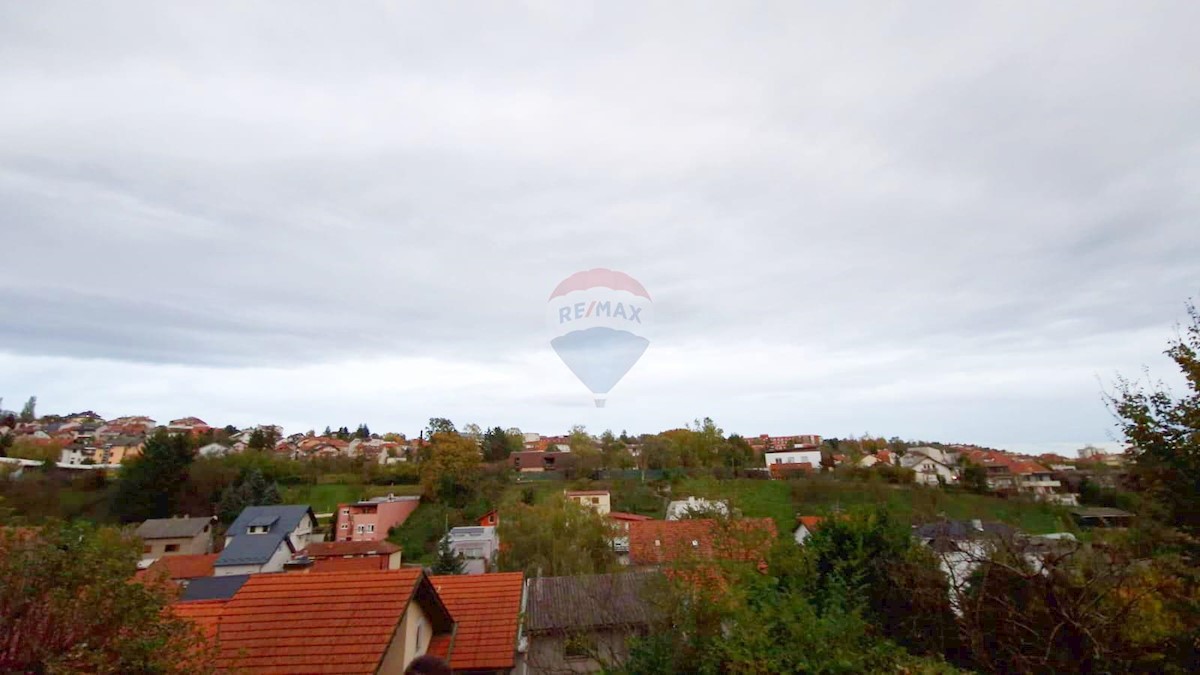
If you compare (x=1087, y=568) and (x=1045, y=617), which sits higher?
(x=1087, y=568)

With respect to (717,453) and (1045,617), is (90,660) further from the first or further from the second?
(717,453)

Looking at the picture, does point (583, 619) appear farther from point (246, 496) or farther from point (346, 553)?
point (246, 496)

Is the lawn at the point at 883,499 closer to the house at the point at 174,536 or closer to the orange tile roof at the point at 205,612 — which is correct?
the house at the point at 174,536

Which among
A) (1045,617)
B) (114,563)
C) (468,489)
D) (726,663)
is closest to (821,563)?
(1045,617)

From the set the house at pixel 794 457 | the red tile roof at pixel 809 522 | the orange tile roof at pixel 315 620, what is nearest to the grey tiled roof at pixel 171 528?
the orange tile roof at pixel 315 620

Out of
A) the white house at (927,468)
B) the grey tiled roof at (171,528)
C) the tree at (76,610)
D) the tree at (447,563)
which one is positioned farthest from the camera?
the white house at (927,468)

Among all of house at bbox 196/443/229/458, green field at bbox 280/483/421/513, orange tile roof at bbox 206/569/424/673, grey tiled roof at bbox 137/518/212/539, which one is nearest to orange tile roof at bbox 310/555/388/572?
grey tiled roof at bbox 137/518/212/539

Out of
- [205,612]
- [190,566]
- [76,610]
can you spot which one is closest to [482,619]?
[205,612]
